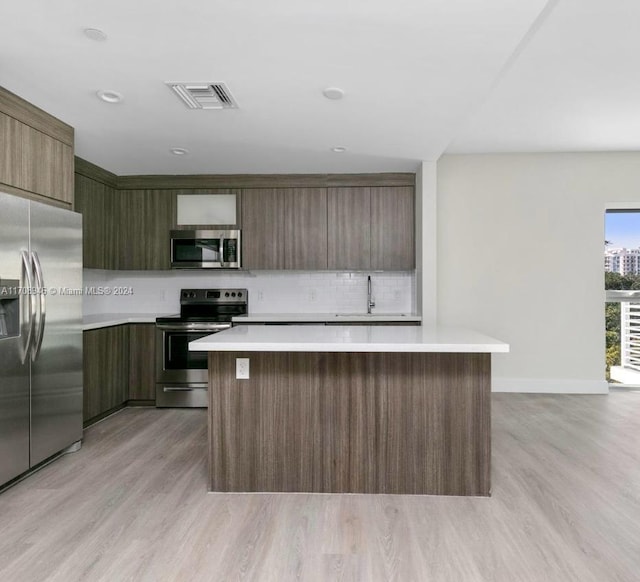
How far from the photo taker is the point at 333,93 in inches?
116

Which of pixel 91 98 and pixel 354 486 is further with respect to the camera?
pixel 91 98

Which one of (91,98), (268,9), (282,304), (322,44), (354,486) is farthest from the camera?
(282,304)

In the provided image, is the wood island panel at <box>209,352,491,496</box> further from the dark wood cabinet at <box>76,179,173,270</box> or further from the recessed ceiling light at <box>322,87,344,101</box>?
the dark wood cabinet at <box>76,179,173,270</box>

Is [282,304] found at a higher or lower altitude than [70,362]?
higher

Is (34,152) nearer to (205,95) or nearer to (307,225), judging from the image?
(205,95)

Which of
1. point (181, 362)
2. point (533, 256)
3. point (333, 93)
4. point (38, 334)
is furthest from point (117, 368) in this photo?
point (533, 256)

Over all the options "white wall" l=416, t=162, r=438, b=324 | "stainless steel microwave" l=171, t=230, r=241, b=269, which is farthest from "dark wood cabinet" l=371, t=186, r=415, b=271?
"stainless steel microwave" l=171, t=230, r=241, b=269

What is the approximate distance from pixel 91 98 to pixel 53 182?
0.65 m

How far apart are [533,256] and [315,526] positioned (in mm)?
3874

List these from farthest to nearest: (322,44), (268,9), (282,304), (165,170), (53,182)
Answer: (282,304) < (165,170) < (53,182) < (322,44) < (268,9)

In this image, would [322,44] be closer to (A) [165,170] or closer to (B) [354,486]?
(B) [354,486]

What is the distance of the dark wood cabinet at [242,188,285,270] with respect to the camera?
504cm

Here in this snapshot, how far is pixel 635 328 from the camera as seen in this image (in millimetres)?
5141

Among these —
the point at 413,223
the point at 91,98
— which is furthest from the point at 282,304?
the point at 91,98
